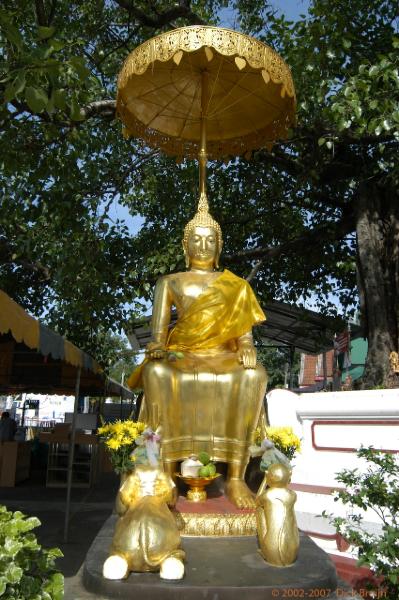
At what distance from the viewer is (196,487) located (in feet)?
13.5

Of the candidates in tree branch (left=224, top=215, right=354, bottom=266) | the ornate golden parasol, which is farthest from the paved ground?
tree branch (left=224, top=215, right=354, bottom=266)

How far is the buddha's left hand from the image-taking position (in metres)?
4.36

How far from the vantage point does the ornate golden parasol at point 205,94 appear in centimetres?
464

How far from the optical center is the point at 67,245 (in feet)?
26.0

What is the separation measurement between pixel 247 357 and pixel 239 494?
3.32ft

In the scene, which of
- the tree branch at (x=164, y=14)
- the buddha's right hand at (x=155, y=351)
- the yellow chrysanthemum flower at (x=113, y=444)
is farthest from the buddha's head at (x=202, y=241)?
the tree branch at (x=164, y=14)

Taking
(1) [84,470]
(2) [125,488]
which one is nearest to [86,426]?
(1) [84,470]

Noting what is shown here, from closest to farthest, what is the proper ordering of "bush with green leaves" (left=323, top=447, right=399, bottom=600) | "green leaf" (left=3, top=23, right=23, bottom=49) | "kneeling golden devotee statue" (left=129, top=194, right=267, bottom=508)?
"green leaf" (left=3, top=23, right=23, bottom=49) < "bush with green leaves" (left=323, top=447, right=399, bottom=600) < "kneeling golden devotee statue" (left=129, top=194, right=267, bottom=508)

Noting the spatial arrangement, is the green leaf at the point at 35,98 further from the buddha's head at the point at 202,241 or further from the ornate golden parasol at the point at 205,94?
the buddha's head at the point at 202,241

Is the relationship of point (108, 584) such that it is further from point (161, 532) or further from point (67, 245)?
point (67, 245)

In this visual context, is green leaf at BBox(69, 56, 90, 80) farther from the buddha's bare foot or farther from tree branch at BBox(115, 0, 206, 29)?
tree branch at BBox(115, 0, 206, 29)

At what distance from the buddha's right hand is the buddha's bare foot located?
107 centimetres

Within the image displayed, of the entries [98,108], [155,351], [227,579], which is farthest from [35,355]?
[227,579]

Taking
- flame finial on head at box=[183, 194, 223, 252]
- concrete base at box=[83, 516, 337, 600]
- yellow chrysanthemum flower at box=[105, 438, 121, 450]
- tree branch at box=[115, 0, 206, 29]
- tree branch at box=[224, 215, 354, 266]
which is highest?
tree branch at box=[115, 0, 206, 29]
